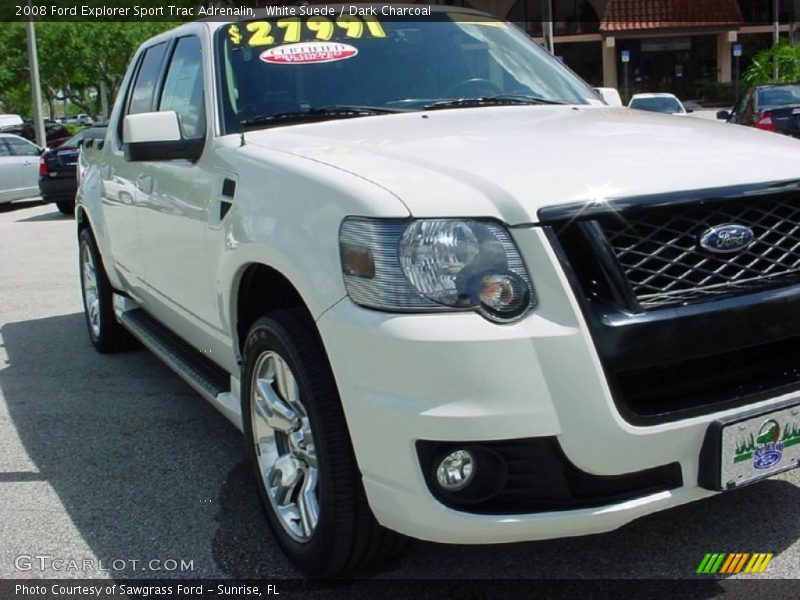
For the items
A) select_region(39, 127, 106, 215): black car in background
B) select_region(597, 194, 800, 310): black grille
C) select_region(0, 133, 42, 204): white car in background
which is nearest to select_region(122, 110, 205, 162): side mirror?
select_region(597, 194, 800, 310): black grille

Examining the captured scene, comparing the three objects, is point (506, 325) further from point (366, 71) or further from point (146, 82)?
point (146, 82)

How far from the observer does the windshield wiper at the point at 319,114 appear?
11.9ft

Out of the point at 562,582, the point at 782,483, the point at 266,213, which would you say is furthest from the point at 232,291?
the point at 782,483

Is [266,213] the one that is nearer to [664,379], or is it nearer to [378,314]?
[378,314]

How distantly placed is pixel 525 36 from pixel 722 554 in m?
2.79

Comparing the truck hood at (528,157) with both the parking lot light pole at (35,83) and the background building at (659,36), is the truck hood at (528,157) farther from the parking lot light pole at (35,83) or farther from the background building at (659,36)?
the background building at (659,36)

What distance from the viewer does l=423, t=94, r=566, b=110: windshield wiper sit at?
385 centimetres

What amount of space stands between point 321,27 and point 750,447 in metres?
2.60

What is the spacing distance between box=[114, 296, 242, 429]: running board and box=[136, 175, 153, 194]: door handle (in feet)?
2.31

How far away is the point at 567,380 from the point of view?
91.5 inches

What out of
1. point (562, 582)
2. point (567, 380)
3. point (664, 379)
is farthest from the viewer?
point (562, 582)

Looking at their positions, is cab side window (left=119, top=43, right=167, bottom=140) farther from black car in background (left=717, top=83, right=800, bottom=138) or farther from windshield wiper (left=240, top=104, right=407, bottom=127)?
black car in background (left=717, top=83, right=800, bottom=138)

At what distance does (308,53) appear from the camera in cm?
390

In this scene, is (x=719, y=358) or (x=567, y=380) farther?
(x=719, y=358)
